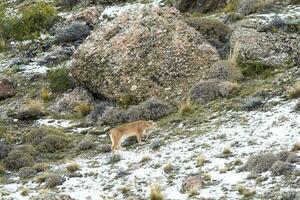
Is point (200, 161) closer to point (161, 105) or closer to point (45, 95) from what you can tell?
point (161, 105)

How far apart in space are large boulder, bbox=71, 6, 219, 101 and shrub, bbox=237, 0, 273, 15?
383 centimetres

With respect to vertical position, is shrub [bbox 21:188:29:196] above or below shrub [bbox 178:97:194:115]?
below

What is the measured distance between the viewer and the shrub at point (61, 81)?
2042 cm

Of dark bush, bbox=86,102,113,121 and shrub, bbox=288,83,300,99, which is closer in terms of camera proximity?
shrub, bbox=288,83,300,99

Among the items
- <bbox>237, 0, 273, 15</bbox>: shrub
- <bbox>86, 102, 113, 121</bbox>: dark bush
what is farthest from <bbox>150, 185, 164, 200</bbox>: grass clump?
<bbox>237, 0, 273, 15</bbox>: shrub

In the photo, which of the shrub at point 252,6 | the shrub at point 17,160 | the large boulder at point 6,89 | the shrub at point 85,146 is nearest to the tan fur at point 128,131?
the shrub at point 85,146

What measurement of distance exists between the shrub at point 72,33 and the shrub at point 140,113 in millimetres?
7093

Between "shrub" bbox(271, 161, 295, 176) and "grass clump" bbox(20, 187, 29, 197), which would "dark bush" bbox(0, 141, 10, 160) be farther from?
"shrub" bbox(271, 161, 295, 176)

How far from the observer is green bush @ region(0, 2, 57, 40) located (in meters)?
26.2

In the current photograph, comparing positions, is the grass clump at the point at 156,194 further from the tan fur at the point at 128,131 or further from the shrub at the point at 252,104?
the shrub at the point at 252,104

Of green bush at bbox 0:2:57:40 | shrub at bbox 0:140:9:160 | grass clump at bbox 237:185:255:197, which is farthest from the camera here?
green bush at bbox 0:2:57:40

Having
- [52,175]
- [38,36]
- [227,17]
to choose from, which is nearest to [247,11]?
[227,17]

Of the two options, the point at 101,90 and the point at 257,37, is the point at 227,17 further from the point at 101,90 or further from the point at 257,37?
the point at 101,90

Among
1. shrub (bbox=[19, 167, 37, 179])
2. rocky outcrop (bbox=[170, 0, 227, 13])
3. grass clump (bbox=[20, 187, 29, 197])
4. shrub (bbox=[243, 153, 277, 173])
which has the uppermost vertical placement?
rocky outcrop (bbox=[170, 0, 227, 13])
